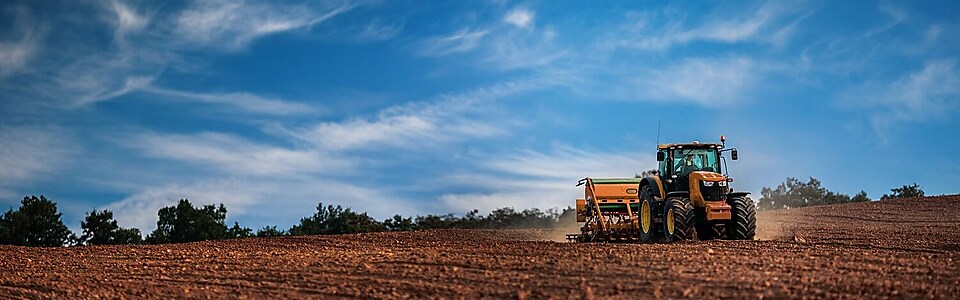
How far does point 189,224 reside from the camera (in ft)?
109

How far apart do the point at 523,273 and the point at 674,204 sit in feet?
24.4

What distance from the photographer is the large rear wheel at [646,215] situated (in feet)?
61.1

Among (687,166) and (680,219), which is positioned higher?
(687,166)

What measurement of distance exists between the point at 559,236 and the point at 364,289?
16.3 meters

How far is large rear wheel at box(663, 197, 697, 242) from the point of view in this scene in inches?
679

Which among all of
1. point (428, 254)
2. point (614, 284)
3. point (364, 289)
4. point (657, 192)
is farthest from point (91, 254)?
point (614, 284)

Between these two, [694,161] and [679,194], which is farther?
[694,161]

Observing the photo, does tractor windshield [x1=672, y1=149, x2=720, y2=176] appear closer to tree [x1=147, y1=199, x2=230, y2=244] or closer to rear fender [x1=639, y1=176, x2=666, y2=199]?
rear fender [x1=639, y1=176, x2=666, y2=199]

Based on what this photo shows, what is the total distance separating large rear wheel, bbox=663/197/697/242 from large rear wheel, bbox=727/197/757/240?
0.88m

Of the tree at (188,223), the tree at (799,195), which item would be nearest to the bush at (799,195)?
the tree at (799,195)

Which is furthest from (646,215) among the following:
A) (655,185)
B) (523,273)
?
(523,273)

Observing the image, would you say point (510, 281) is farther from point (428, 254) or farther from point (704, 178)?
point (704, 178)

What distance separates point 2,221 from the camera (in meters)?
30.3

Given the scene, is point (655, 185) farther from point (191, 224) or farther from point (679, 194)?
point (191, 224)
